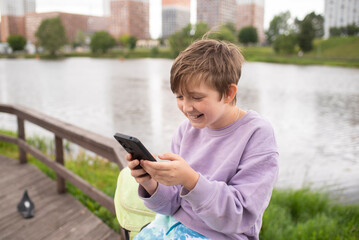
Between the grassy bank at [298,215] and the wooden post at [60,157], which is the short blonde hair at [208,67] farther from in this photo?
the wooden post at [60,157]

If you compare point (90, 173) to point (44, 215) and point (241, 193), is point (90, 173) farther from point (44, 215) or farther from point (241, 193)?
point (241, 193)

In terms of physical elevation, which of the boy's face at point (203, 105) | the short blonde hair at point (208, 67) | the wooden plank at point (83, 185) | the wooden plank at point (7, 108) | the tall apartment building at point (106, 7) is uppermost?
the tall apartment building at point (106, 7)

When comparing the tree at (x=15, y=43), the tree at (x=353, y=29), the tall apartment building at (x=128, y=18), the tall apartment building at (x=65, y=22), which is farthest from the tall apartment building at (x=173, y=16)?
the tree at (x=353, y=29)

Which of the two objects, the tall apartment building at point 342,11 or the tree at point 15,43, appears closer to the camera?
Result: the tree at point 15,43

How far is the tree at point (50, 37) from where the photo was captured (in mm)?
81375

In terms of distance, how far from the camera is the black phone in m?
1.07

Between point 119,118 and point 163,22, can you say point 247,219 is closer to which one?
point 119,118

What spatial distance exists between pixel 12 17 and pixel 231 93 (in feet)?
526

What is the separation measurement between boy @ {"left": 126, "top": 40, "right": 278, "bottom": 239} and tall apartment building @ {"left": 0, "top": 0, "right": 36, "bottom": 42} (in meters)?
150

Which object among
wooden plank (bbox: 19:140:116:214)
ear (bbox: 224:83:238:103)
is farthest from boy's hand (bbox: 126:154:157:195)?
wooden plank (bbox: 19:140:116:214)

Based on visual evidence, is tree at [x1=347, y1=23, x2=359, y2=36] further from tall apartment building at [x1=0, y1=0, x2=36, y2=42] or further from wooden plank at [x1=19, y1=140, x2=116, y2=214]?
tall apartment building at [x1=0, y1=0, x2=36, y2=42]

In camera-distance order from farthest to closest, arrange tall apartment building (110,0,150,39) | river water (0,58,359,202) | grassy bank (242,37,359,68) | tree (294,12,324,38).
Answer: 1. tall apartment building (110,0,150,39)
2. tree (294,12,324,38)
3. grassy bank (242,37,359,68)
4. river water (0,58,359,202)

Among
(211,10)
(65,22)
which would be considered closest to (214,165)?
(211,10)

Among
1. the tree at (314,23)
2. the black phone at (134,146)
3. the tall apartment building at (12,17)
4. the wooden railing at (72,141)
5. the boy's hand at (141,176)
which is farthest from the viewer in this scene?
the tall apartment building at (12,17)
